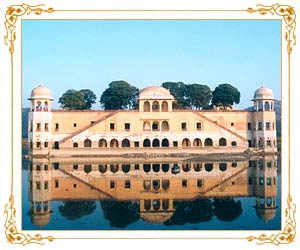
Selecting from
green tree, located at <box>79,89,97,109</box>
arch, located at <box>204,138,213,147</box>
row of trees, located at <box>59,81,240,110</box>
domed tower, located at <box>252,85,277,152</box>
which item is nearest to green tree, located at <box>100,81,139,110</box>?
row of trees, located at <box>59,81,240,110</box>

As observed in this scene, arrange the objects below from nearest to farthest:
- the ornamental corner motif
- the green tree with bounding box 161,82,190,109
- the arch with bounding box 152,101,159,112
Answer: the ornamental corner motif < the arch with bounding box 152,101,159,112 < the green tree with bounding box 161,82,190,109

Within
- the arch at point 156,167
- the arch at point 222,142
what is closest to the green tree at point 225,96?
the arch at point 222,142

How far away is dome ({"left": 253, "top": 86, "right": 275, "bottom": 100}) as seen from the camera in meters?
18.6

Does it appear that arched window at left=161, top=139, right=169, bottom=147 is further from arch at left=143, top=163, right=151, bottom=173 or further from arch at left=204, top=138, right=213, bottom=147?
arch at left=143, top=163, right=151, bottom=173

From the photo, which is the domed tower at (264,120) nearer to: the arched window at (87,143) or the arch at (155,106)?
the arch at (155,106)

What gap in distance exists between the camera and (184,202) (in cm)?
866

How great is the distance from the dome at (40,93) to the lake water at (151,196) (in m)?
4.20

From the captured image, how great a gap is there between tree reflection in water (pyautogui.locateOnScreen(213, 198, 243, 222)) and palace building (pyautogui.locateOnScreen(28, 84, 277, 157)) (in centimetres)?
829

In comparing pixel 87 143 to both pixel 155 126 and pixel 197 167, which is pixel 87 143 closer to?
pixel 155 126
